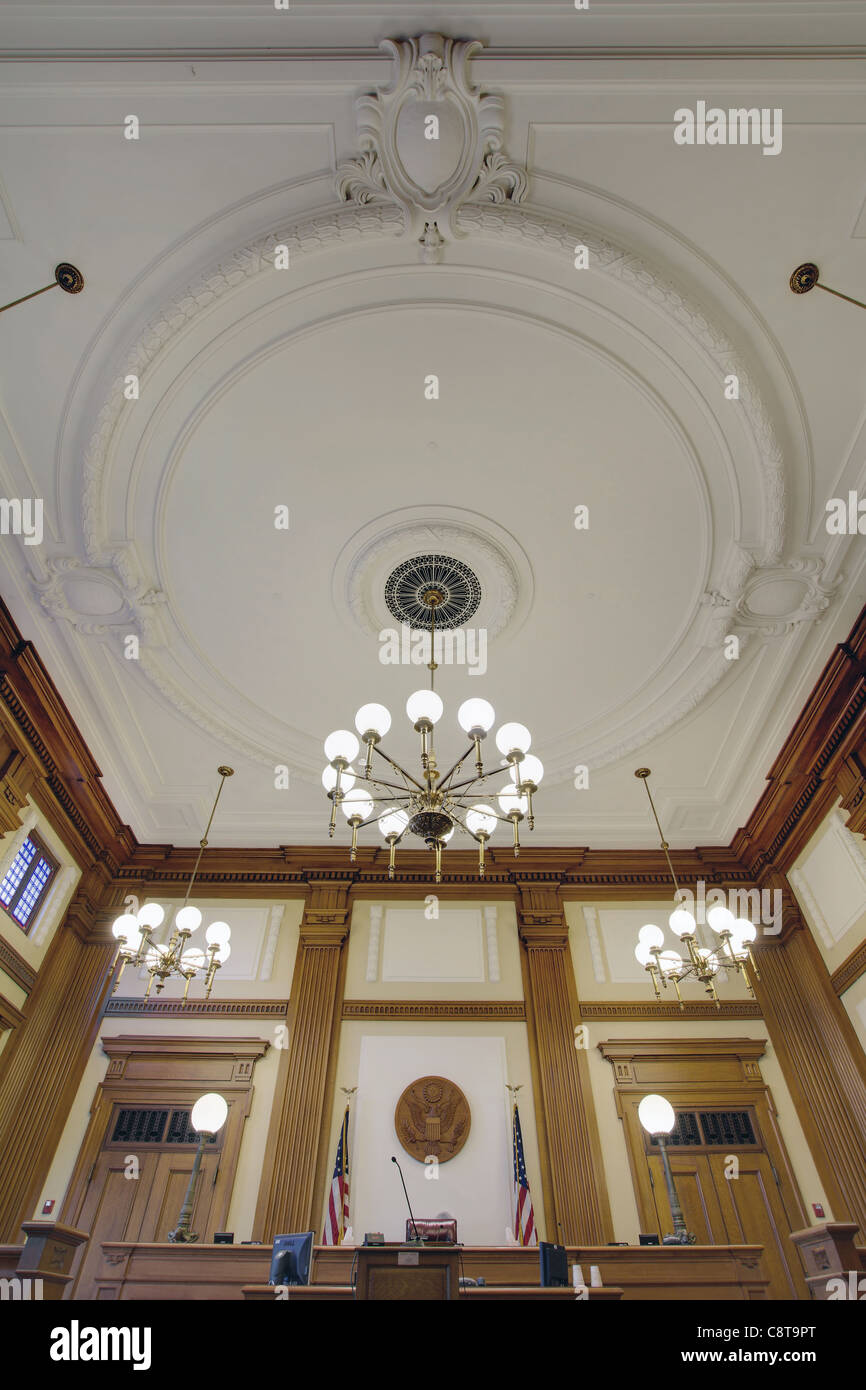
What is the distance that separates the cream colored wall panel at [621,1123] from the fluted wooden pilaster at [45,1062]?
18.2 ft

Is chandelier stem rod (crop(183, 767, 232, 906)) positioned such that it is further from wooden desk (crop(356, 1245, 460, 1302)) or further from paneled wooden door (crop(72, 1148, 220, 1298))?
wooden desk (crop(356, 1245, 460, 1302))

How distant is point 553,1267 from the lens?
13.9 ft

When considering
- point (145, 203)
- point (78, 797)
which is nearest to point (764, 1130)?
point (78, 797)

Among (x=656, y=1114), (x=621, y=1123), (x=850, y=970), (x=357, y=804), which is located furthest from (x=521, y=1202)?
(x=357, y=804)

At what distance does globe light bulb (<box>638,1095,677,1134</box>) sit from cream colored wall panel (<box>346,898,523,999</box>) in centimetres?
170

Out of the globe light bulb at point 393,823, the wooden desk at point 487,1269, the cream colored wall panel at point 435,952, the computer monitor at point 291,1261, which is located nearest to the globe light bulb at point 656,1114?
the cream colored wall panel at point 435,952

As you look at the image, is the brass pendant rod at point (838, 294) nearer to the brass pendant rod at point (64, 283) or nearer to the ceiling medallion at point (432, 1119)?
the brass pendant rod at point (64, 283)

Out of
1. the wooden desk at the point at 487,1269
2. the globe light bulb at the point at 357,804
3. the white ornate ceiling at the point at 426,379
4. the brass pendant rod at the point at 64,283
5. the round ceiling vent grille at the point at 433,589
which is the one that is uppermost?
the round ceiling vent grille at the point at 433,589

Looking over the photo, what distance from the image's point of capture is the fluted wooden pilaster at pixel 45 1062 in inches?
273

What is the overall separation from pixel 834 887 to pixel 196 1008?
7.04 m

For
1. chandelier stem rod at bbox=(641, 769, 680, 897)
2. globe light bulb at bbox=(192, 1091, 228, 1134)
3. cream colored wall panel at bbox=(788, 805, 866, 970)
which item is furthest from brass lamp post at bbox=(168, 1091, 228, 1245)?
cream colored wall panel at bbox=(788, 805, 866, 970)
